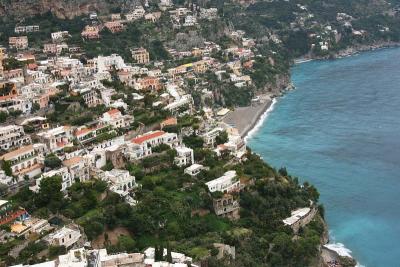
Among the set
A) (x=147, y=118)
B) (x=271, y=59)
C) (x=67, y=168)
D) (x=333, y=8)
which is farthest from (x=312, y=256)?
(x=333, y=8)

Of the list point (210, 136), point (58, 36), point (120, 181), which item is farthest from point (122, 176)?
point (58, 36)

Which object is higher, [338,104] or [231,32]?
[231,32]

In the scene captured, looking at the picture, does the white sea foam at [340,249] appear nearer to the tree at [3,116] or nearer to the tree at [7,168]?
the tree at [7,168]

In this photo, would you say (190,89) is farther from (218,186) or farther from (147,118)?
(218,186)

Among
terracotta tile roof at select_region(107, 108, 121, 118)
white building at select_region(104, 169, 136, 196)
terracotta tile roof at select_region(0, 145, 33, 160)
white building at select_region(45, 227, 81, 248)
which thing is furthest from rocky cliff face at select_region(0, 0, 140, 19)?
white building at select_region(45, 227, 81, 248)

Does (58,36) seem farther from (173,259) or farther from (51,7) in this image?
(173,259)
